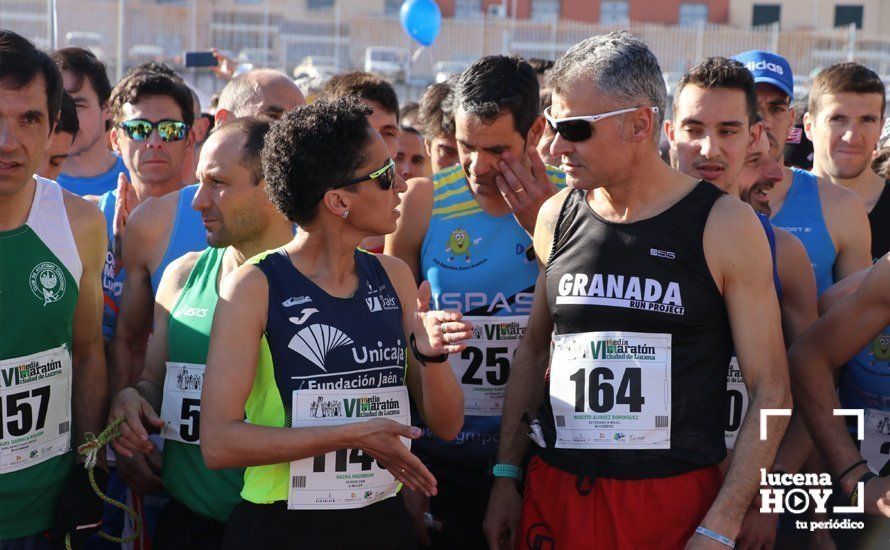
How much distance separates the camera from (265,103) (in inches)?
209

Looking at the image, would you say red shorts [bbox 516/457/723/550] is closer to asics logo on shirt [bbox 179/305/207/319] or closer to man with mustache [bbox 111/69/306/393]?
asics logo on shirt [bbox 179/305/207/319]

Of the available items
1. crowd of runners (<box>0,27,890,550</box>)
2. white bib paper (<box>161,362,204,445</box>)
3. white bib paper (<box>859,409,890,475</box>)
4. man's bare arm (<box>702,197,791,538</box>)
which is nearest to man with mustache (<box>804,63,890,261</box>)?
crowd of runners (<box>0,27,890,550</box>)

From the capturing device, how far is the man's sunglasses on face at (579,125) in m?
3.51

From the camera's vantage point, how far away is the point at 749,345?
3324mm

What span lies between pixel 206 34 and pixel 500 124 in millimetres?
31712

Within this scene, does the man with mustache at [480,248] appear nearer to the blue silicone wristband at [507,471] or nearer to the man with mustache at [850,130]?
the blue silicone wristband at [507,471]

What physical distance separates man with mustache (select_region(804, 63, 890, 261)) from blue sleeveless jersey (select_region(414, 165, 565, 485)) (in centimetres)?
267

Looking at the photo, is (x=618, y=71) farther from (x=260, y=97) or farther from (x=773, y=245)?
(x=260, y=97)

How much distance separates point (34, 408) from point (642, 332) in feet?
6.93

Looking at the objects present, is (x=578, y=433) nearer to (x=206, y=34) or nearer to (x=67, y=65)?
(x=67, y=65)

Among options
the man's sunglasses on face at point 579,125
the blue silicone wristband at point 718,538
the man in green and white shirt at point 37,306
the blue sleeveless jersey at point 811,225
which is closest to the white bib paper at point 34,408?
the man in green and white shirt at point 37,306

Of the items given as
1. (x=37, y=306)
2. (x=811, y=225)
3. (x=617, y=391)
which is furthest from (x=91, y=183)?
(x=811, y=225)

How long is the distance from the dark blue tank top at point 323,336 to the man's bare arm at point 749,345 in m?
1.10

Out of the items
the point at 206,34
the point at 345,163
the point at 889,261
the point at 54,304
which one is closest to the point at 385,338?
the point at 345,163
